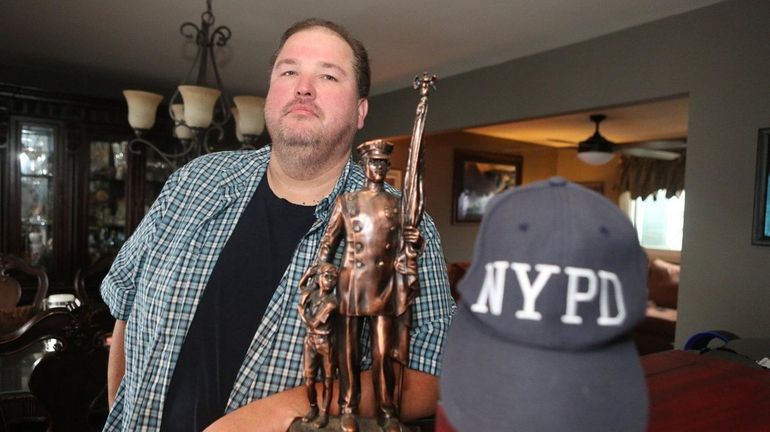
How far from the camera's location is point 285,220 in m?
0.91

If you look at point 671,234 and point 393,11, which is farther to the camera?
point 671,234

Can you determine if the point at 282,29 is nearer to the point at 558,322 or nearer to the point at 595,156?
the point at 558,322

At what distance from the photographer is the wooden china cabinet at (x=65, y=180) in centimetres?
372

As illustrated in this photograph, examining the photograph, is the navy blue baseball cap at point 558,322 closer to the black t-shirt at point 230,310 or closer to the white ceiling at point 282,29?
the black t-shirt at point 230,310

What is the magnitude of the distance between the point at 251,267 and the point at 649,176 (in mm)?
6810

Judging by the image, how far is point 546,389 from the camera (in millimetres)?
390

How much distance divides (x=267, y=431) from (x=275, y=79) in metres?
0.51

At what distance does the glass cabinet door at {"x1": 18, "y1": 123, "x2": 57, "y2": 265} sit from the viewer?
12.4 feet

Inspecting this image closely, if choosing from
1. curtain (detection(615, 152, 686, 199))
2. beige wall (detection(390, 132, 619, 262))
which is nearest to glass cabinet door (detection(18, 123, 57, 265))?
beige wall (detection(390, 132, 619, 262))

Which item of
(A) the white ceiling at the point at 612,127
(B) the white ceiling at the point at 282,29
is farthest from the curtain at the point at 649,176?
(B) the white ceiling at the point at 282,29

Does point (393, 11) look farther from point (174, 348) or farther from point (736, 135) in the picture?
point (174, 348)

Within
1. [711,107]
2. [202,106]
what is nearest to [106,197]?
[202,106]

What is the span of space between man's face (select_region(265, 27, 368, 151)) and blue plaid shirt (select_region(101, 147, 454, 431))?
4.3 inches

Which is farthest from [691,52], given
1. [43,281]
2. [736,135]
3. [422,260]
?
[43,281]
